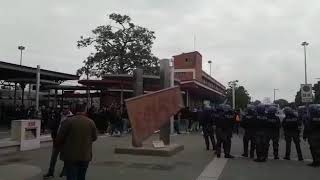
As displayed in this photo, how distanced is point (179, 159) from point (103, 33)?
A: 138 ft

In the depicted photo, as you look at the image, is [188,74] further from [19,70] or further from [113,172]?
[113,172]

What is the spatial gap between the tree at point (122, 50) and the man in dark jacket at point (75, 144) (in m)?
46.5

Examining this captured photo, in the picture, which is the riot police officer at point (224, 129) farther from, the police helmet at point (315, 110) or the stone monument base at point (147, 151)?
the police helmet at point (315, 110)

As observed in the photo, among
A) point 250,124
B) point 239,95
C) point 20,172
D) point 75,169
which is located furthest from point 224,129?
point 239,95

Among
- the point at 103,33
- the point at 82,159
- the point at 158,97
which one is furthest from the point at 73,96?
the point at 82,159

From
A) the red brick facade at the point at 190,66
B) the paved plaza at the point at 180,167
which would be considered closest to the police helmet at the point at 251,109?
the paved plaza at the point at 180,167

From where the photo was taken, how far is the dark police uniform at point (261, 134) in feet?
49.2

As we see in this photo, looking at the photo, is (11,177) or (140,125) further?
(140,125)

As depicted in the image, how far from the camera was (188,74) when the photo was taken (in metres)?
81.1

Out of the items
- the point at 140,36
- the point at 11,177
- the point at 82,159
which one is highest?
the point at 140,36

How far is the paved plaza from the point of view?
1158 centimetres

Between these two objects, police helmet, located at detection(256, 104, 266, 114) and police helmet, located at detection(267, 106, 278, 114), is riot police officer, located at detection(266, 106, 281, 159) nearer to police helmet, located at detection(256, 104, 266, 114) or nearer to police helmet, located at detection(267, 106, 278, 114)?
police helmet, located at detection(267, 106, 278, 114)

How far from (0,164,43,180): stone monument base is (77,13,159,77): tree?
41928 mm

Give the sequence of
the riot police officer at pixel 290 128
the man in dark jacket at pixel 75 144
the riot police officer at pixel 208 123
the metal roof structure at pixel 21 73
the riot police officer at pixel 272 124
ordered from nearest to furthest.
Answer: the man in dark jacket at pixel 75 144
the riot police officer at pixel 272 124
the riot police officer at pixel 290 128
the riot police officer at pixel 208 123
the metal roof structure at pixel 21 73
